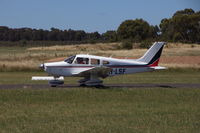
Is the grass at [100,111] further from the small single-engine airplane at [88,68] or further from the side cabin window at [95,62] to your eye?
the side cabin window at [95,62]

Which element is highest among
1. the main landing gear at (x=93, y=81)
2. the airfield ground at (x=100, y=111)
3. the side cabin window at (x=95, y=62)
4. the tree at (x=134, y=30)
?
the tree at (x=134, y=30)

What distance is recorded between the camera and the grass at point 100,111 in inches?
445

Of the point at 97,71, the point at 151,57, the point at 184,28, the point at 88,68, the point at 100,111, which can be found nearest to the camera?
the point at 100,111

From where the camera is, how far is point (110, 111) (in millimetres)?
14109

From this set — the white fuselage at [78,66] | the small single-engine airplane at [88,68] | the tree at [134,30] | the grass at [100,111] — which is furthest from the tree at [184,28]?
the grass at [100,111]

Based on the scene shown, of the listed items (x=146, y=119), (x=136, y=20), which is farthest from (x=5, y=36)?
(x=146, y=119)

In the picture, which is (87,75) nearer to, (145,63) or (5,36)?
(145,63)

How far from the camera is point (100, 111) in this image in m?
14.1

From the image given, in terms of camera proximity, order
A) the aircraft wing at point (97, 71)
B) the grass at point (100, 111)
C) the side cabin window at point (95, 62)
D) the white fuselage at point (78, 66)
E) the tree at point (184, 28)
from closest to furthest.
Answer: the grass at point (100, 111), the aircraft wing at point (97, 71), the white fuselage at point (78, 66), the side cabin window at point (95, 62), the tree at point (184, 28)

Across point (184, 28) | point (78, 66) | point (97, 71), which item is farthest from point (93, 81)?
point (184, 28)

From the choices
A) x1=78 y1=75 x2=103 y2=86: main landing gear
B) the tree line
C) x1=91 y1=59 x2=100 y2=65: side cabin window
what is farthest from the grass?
the tree line

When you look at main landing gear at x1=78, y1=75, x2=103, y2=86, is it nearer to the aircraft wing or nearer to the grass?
the aircraft wing

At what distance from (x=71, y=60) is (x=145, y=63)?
427 cm

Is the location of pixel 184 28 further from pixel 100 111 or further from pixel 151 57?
pixel 100 111
